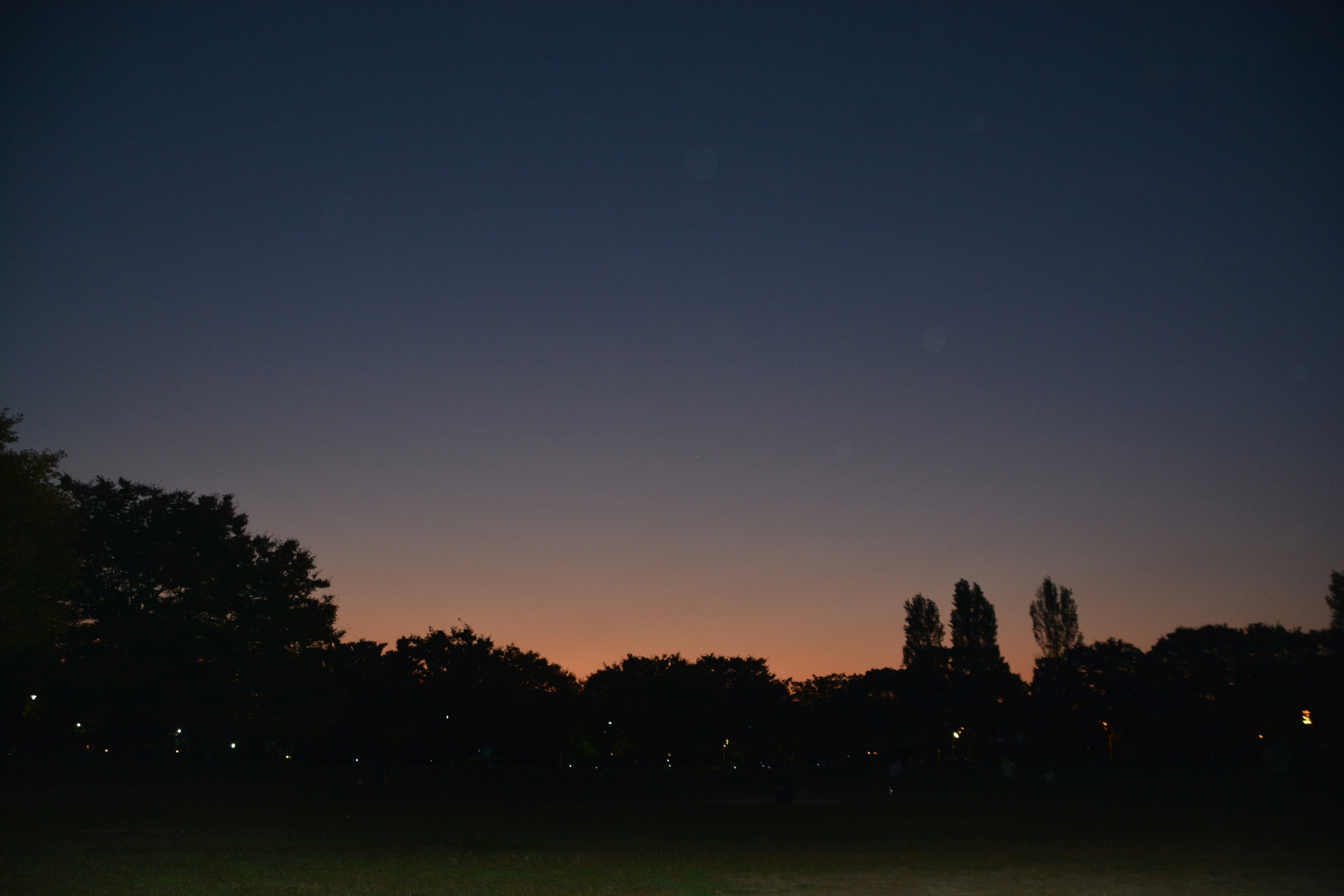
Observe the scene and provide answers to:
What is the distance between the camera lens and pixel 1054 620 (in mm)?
99938

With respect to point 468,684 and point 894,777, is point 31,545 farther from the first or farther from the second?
point 468,684

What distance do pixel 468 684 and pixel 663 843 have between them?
2586 inches

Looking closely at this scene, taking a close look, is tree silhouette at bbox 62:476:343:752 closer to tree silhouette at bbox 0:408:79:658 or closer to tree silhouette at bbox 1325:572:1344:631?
tree silhouette at bbox 0:408:79:658

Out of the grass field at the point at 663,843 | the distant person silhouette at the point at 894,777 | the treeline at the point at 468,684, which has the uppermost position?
the treeline at the point at 468,684

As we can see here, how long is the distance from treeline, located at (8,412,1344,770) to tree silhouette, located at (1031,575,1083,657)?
19 cm

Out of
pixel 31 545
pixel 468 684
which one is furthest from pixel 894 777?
pixel 31 545

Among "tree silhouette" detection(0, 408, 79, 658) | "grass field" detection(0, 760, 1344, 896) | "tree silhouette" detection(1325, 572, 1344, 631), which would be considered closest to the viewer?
"grass field" detection(0, 760, 1344, 896)

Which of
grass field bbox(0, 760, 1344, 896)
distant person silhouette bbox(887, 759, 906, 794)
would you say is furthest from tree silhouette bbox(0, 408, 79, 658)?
distant person silhouette bbox(887, 759, 906, 794)

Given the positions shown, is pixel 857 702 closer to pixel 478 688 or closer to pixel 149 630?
pixel 478 688

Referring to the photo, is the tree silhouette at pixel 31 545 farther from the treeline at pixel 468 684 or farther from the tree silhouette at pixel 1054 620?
the tree silhouette at pixel 1054 620

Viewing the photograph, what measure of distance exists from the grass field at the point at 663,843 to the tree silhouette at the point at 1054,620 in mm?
53697

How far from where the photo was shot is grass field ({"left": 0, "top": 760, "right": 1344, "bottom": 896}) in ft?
50.2

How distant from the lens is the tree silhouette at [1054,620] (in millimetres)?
99500

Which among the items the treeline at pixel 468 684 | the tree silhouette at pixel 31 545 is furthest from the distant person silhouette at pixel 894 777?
the tree silhouette at pixel 31 545
